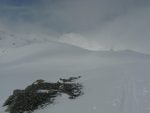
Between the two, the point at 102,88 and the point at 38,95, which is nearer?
the point at 38,95

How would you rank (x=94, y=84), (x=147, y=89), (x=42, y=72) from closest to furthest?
(x=147, y=89), (x=94, y=84), (x=42, y=72)

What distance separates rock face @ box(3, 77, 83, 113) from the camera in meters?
17.8

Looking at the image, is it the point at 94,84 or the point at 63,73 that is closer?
the point at 94,84

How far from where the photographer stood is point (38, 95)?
18.5 meters

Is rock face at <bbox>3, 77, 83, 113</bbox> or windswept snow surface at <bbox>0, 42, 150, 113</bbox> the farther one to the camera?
rock face at <bbox>3, 77, 83, 113</bbox>

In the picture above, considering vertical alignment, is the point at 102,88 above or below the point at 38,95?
above

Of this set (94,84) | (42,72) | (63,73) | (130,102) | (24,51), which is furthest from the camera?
(24,51)

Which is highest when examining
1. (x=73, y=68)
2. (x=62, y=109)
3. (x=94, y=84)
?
(x=73, y=68)

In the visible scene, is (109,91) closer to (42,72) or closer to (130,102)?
(130,102)

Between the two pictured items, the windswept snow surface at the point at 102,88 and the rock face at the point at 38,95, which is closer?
the windswept snow surface at the point at 102,88

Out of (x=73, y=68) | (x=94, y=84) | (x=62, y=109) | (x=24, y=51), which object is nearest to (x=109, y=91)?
(x=94, y=84)

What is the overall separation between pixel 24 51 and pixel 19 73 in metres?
20.3

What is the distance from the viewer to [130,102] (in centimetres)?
1681

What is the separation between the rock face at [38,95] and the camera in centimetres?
1775
